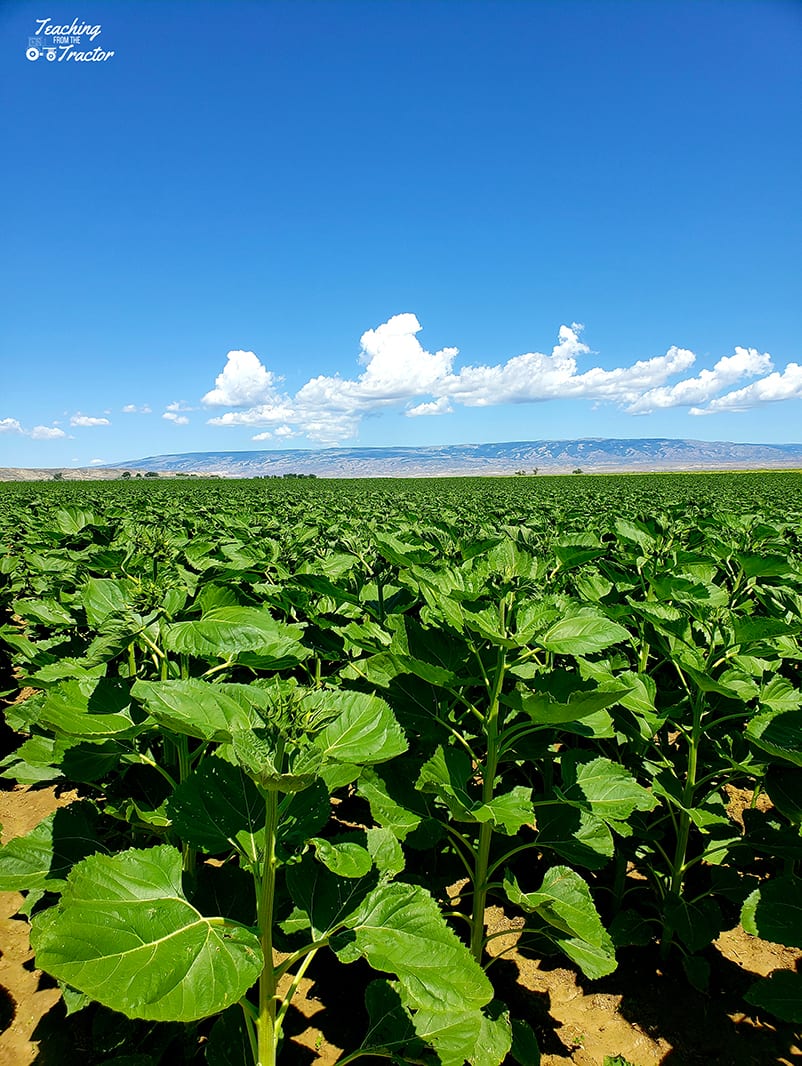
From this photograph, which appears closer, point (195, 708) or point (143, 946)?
point (143, 946)

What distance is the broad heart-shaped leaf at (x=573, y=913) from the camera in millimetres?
1896

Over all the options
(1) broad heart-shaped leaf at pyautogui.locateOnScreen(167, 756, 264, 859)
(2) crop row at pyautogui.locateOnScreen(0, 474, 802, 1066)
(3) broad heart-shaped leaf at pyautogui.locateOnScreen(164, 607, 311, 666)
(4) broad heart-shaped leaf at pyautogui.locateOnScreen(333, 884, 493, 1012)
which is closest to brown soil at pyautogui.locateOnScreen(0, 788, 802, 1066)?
(2) crop row at pyautogui.locateOnScreen(0, 474, 802, 1066)

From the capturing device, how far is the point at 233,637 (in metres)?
1.83

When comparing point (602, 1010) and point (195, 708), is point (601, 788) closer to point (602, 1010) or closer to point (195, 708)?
point (602, 1010)

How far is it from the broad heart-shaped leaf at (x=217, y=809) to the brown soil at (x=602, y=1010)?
4.90 feet

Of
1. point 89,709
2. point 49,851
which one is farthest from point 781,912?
point 49,851

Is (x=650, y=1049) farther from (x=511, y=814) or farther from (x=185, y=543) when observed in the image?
(x=185, y=543)

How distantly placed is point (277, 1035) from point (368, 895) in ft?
1.82

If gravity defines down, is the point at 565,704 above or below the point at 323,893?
above

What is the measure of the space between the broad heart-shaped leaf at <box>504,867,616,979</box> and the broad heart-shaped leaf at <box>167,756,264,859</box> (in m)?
0.98

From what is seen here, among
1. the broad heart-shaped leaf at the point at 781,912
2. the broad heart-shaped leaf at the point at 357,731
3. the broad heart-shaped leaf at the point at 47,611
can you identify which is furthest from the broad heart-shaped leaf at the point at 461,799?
the broad heart-shaped leaf at the point at 47,611

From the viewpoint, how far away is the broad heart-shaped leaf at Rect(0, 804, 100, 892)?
2070 mm

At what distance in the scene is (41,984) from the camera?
2.75 meters

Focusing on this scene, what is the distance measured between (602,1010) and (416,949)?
2.00 m
